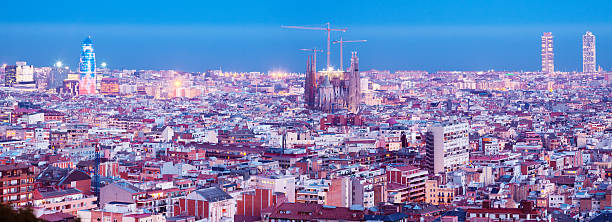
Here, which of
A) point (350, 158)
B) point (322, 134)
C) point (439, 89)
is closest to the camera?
point (350, 158)

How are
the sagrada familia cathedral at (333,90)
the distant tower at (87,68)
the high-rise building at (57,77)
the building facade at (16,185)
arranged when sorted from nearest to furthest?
1. the building facade at (16,185)
2. the sagrada familia cathedral at (333,90)
3. the distant tower at (87,68)
4. the high-rise building at (57,77)

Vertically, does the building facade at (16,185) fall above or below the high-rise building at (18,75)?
below

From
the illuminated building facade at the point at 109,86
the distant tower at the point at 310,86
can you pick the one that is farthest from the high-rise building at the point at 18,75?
the distant tower at the point at 310,86

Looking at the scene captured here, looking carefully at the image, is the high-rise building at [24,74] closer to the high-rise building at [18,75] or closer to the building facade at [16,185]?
the high-rise building at [18,75]

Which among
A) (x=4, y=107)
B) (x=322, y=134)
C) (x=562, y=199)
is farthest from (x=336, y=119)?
(x=562, y=199)

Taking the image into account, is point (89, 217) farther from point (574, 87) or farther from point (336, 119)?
point (574, 87)

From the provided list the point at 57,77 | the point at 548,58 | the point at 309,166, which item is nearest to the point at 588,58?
the point at 548,58

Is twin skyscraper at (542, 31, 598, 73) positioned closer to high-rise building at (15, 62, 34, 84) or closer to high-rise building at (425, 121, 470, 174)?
high-rise building at (15, 62, 34, 84)

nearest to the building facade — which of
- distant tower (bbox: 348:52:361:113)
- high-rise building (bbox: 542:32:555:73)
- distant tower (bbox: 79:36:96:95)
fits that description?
distant tower (bbox: 348:52:361:113)
